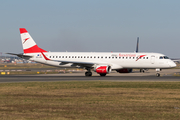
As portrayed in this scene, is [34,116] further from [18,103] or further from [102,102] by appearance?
[102,102]

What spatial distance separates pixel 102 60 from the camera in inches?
1848

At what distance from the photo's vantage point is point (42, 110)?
44.6 ft

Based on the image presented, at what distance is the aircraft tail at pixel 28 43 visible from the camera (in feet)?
165

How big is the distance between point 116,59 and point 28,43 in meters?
16.7

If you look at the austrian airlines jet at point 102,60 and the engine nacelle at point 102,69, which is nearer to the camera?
the engine nacelle at point 102,69

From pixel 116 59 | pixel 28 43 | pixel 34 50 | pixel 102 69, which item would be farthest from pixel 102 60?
pixel 28 43

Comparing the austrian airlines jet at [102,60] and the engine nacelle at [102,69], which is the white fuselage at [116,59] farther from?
the engine nacelle at [102,69]

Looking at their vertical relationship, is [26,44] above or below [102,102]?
above

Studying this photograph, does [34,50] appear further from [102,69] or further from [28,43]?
[102,69]

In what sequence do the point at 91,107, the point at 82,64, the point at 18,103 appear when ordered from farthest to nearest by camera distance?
the point at 82,64 < the point at 18,103 < the point at 91,107

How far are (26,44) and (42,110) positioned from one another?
38709 millimetres

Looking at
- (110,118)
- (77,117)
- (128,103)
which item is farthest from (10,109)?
(128,103)

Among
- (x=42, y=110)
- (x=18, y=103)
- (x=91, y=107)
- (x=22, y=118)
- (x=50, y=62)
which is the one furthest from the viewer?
(x=50, y=62)

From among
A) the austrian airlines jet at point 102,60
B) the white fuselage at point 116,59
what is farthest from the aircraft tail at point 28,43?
the white fuselage at point 116,59
